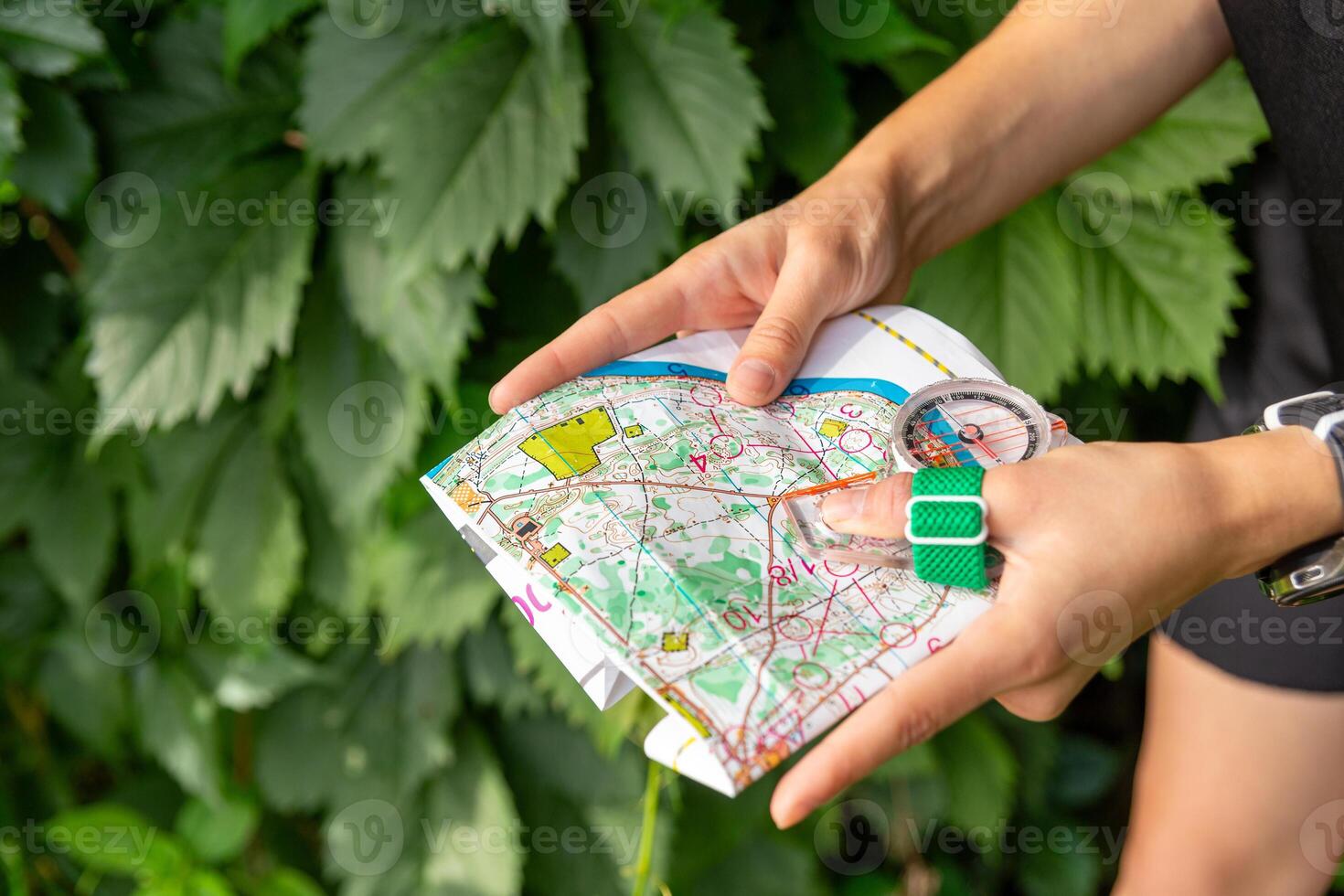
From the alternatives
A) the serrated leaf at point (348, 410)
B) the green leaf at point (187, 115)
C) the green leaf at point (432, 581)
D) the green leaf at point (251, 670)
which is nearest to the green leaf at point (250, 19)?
the green leaf at point (187, 115)

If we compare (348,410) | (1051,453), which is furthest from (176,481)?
(1051,453)

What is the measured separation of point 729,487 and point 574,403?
15cm

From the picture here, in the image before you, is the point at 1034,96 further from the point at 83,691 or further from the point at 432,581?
the point at 83,691

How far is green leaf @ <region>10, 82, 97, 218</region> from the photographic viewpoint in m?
0.98

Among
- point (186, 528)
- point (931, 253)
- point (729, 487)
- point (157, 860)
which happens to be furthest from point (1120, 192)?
point (157, 860)

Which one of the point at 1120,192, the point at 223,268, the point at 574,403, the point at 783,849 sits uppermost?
the point at 223,268

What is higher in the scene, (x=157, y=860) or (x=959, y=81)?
(x=959, y=81)

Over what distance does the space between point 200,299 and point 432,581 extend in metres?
0.41

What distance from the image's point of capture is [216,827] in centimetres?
125

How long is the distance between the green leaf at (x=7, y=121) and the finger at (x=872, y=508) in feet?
2.87

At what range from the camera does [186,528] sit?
1.15 metres

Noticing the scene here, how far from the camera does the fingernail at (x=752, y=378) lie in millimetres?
707

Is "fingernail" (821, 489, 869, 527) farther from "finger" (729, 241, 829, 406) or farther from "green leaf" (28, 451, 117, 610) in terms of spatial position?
"green leaf" (28, 451, 117, 610)

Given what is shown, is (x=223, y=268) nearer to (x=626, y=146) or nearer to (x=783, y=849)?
(x=626, y=146)
